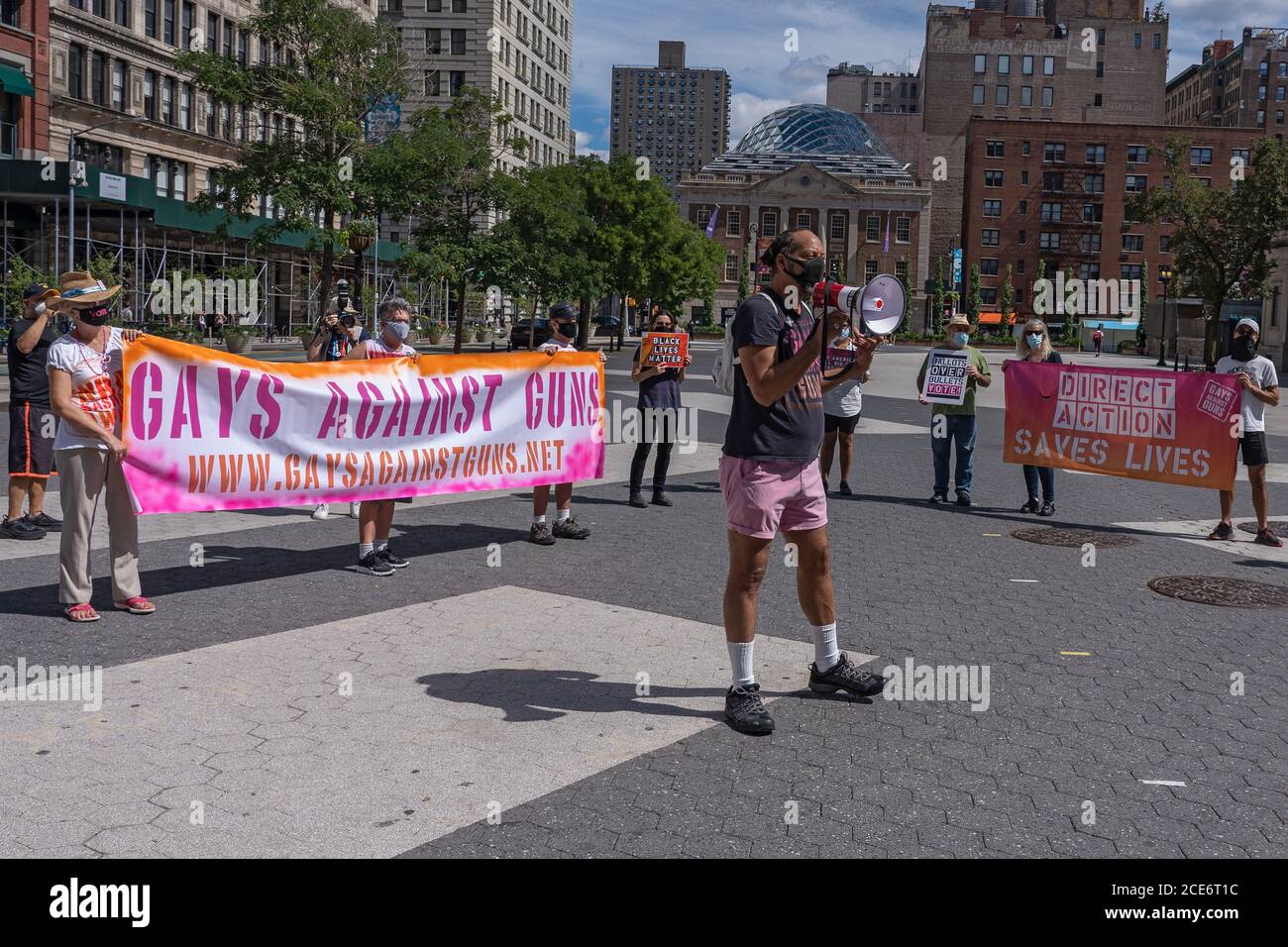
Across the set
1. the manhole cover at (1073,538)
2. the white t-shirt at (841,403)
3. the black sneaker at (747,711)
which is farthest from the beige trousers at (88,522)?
the white t-shirt at (841,403)

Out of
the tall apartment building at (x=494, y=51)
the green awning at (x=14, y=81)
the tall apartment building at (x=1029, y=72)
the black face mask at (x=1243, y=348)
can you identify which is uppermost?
Result: the tall apartment building at (x=1029, y=72)

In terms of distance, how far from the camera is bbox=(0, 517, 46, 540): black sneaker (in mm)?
10312

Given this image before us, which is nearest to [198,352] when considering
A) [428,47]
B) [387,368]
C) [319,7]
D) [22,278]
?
[387,368]

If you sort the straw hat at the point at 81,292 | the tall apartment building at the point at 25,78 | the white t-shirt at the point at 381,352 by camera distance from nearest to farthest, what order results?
the straw hat at the point at 81,292 < the white t-shirt at the point at 381,352 < the tall apartment building at the point at 25,78

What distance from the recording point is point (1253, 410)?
455 inches

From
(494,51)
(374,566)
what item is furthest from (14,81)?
(494,51)

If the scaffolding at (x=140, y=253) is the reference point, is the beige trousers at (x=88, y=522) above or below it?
below

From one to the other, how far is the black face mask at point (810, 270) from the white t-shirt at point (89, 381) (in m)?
4.67

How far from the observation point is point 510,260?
41.0 m

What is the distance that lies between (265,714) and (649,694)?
1922 mm

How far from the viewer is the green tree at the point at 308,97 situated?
110ft

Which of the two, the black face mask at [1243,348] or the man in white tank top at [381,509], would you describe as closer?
the man in white tank top at [381,509]

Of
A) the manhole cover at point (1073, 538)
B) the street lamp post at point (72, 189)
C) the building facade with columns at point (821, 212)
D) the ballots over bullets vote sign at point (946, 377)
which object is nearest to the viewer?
the manhole cover at point (1073, 538)

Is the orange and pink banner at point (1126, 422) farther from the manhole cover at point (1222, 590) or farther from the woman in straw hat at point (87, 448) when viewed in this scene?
the woman in straw hat at point (87, 448)
